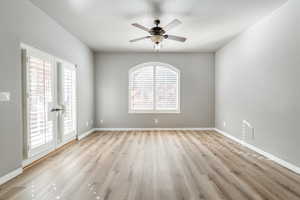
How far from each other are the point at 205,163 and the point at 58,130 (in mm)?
3285

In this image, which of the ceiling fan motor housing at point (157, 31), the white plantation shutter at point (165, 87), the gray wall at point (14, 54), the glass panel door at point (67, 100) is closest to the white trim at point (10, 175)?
the gray wall at point (14, 54)

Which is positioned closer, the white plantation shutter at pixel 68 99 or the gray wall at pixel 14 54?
the gray wall at pixel 14 54

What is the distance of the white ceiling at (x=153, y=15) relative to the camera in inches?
131

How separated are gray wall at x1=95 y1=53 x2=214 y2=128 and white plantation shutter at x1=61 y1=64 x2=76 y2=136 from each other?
1768 millimetres

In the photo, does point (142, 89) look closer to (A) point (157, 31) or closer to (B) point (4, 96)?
(A) point (157, 31)

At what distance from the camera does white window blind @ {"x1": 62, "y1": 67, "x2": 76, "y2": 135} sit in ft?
15.3

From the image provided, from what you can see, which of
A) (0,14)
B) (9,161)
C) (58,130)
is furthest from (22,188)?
(0,14)

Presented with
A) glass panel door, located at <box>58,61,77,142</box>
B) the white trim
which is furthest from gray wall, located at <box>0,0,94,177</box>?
glass panel door, located at <box>58,61,77,142</box>

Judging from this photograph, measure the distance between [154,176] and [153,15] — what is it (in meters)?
3.04

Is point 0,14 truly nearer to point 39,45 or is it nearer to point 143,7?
point 39,45

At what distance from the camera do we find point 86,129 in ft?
20.1

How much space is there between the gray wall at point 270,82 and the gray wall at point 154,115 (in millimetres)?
1454

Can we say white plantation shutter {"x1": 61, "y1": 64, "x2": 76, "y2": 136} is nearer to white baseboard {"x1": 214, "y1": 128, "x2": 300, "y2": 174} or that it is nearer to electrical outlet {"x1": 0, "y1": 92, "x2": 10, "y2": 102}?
electrical outlet {"x1": 0, "y1": 92, "x2": 10, "y2": 102}

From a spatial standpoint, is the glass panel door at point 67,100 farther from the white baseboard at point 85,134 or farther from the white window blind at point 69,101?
the white baseboard at point 85,134
